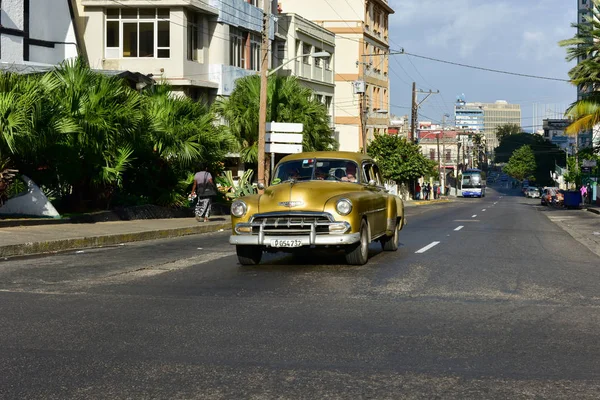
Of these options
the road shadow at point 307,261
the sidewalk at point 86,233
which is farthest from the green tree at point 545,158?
the road shadow at point 307,261

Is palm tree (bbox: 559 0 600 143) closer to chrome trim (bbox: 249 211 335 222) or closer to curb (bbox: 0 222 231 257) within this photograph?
curb (bbox: 0 222 231 257)

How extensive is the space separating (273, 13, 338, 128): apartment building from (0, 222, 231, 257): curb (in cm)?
2960

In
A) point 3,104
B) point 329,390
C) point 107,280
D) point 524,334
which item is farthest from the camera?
point 3,104

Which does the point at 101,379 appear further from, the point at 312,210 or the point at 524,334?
the point at 312,210

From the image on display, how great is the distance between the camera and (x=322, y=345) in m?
6.74

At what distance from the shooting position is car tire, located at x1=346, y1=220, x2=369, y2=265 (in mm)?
12414

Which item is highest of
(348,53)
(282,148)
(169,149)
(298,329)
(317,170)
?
(348,53)

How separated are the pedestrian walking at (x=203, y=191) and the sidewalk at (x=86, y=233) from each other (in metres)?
0.48

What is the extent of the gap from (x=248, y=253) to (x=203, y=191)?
12024 mm

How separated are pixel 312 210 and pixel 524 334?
202 inches

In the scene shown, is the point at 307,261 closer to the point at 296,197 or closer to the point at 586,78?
the point at 296,197

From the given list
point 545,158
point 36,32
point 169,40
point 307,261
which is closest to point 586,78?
point 169,40

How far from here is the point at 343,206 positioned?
1196cm

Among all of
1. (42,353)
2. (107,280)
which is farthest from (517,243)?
(42,353)
